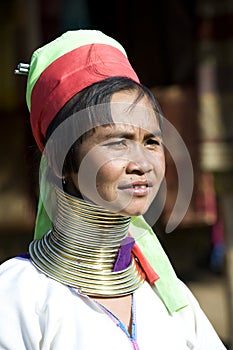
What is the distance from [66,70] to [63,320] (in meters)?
0.60

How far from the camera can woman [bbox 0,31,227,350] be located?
79.7 inches

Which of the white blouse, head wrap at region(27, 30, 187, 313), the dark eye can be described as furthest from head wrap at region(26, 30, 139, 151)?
the white blouse

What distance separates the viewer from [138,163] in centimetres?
208

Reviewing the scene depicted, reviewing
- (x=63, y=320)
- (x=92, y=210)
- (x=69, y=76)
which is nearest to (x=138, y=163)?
(x=92, y=210)

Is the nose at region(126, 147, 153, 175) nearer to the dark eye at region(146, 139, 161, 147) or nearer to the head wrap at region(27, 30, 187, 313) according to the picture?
the dark eye at region(146, 139, 161, 147)

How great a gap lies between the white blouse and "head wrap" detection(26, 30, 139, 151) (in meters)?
0.37

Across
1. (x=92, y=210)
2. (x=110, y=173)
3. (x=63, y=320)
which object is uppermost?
(x=110, y=173)

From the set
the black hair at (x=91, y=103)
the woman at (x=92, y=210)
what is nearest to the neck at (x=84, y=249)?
the woman at (x=92, y=210)

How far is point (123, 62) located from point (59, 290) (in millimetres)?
590

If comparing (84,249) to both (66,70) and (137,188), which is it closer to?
(137,188)

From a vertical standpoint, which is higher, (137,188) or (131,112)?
(131,112)

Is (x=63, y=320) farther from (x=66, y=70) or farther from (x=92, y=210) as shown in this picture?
(x=66, y=70)

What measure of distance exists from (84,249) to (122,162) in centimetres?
24

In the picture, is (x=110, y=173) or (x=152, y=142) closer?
(x=110, y=173)
